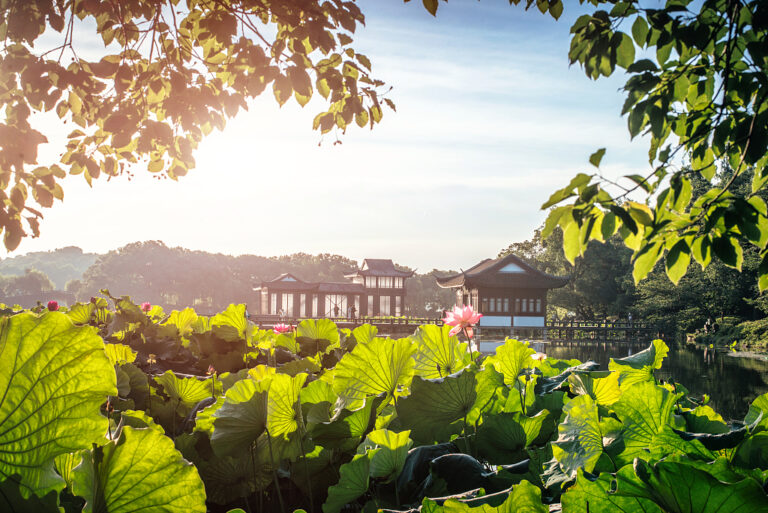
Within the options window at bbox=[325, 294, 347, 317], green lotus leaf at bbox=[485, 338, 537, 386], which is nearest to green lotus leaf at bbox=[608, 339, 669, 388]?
green lotus leaf at bbox=[485, 338, 537, 386]

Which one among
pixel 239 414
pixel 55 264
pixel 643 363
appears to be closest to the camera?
pixel 239 414

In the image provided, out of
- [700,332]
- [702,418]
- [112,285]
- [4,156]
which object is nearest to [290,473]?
[702,418]

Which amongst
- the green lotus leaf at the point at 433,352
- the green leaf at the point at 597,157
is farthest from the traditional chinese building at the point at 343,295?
the green lotus leaf at the point at 433,352

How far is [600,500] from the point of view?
420 mm

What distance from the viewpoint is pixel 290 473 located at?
806mm

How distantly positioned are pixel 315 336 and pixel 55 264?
535 ft

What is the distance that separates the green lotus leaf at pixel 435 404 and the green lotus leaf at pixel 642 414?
0.22 meters

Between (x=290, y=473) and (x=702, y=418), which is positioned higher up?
(x=702, y=418)

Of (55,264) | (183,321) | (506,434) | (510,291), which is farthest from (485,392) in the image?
(55,264)

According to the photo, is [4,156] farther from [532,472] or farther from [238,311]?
[532,472]

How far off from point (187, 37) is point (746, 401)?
763 inches

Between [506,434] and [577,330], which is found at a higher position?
[506,434]

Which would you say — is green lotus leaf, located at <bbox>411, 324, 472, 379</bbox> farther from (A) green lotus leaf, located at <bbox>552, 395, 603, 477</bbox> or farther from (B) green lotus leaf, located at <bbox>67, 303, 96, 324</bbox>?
(B) green lotus leaf, located at <bbox>67, 303, 96, 324</bbox>

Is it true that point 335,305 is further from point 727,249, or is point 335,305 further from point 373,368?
point 373,368
